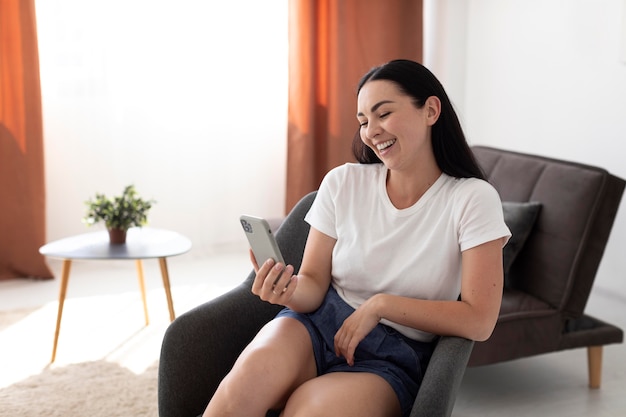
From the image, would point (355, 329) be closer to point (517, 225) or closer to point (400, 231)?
point (400, 231)

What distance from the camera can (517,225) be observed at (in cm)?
274

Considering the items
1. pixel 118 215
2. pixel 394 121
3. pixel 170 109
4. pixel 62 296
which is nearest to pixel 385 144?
pixel 394 121

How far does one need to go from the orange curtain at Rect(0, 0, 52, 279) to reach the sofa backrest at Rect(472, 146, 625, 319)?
236 centimetres

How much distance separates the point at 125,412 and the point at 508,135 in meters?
2.67

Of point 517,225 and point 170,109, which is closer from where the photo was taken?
point 517,225

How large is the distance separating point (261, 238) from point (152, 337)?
1661 mm

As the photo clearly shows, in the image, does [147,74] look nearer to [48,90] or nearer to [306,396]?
[48,90]

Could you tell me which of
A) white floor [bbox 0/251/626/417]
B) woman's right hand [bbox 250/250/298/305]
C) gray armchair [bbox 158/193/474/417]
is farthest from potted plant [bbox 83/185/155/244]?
woman's right hand [bbox 250/250/298/305]

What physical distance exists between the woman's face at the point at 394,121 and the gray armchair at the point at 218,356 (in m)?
0.42

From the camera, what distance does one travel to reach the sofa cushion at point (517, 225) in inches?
108

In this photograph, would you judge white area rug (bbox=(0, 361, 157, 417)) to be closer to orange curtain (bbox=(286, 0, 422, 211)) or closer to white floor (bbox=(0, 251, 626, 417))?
white floor (bbox=(0, 251, 626, 417))

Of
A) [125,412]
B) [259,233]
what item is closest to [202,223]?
[125,412]

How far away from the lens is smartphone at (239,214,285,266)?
171 cm

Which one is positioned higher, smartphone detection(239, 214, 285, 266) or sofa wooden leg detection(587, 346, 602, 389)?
smartphone detection(239, 214, 285, 266)
